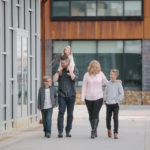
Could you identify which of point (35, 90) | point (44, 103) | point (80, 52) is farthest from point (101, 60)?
point (44, 103)

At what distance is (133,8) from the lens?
120 ft

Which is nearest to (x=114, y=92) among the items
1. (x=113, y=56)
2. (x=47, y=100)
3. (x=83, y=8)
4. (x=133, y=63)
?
(x=47, y=100)

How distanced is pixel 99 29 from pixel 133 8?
6.81 ft

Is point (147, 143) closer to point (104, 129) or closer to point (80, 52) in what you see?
point (104, 129)

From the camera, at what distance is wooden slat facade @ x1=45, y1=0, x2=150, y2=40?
36.2 metres

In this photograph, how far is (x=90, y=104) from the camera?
15953 mm

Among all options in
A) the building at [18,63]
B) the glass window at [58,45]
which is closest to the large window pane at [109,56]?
the glass window at [58,45]

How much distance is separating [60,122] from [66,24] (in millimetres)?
20731

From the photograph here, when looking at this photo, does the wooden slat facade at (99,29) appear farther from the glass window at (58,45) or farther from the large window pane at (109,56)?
the large window pane at (109,56)

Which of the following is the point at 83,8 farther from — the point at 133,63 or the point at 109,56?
the point at 133,63

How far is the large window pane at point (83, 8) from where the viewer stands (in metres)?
36.8

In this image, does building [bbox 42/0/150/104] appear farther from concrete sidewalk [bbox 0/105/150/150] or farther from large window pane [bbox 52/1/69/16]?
concrete sidewalk [bbox 0/105/150/150]

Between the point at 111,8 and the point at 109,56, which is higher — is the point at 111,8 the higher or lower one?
the higher one

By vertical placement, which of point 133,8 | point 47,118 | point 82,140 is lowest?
point 82,140
